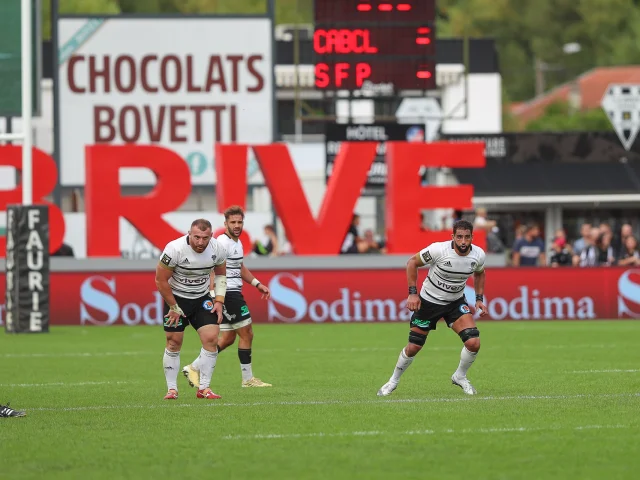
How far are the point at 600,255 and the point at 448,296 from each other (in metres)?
16.8

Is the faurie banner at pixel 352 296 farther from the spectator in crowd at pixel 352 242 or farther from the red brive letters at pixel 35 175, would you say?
the spectator in crowd at pixel 352 242

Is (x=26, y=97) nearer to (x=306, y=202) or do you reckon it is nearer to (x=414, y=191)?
(x=306, y=202)

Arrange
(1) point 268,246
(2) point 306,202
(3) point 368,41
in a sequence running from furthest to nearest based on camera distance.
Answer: (1) point 268,246 < (2) point 306,202 < (3) point 368,41

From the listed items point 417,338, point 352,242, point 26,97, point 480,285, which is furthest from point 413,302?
point 352,242

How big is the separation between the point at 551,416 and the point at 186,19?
78.4 feet

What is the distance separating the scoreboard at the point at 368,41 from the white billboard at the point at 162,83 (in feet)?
14.7

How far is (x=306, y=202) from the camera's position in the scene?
3064cm

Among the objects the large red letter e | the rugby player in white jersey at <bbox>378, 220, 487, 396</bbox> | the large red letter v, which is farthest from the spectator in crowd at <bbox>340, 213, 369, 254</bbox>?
the rugby player in white jersey at <bbox>378, 220, 487, 396</bbox>

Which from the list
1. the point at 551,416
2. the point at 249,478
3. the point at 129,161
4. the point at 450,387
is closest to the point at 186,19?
the point at 129,161

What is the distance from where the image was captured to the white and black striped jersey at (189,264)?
13.8m

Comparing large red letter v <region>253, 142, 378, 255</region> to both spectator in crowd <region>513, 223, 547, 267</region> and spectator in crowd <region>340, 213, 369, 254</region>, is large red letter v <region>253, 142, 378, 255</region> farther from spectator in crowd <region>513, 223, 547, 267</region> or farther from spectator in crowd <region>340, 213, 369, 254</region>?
spectator in crowd <region>513, 223, 547, 267</region>

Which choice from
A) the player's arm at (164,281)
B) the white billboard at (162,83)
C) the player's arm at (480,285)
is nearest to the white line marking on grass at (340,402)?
the player's arm at (480,285)

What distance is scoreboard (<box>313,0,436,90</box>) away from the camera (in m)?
29.6

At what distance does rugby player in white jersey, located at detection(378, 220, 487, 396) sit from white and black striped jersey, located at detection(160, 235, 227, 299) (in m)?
1.92
